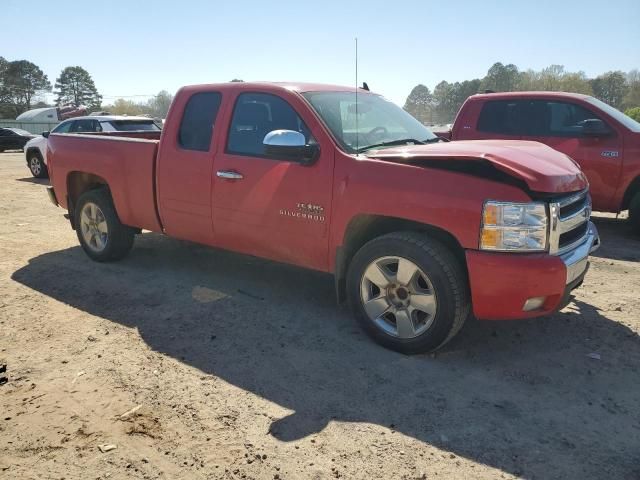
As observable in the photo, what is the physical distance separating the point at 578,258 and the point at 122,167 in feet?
13.8

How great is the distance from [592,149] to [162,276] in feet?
19.2

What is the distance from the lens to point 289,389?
3221 millimetres

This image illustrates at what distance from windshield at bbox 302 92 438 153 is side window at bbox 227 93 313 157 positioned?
21 cm

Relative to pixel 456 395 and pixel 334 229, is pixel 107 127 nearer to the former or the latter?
pixel 334 229

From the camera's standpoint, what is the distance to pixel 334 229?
386cm

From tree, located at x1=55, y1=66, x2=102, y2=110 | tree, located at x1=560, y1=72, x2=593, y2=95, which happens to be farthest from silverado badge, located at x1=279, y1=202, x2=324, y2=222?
tree, located at x1=55, y1=66, x2=102, y2=110

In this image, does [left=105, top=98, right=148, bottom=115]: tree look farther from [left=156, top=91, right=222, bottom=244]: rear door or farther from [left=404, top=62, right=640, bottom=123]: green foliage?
[left=156, top=91, right=222, bottom=244]: rear door

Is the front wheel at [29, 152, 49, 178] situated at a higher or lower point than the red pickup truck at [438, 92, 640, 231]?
lower

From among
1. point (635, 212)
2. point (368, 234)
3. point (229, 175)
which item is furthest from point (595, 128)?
point (229, 175)

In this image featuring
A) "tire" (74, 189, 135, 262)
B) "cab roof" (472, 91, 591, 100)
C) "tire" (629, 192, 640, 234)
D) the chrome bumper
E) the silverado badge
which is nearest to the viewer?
the chrome bumper

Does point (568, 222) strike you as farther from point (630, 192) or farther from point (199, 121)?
point (630, 192)

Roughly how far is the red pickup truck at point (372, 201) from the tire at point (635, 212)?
3.63 metres

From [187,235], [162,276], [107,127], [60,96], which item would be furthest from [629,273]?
[60,96]

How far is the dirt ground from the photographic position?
2.58 meters
